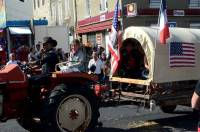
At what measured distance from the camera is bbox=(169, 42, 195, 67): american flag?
10016 mm

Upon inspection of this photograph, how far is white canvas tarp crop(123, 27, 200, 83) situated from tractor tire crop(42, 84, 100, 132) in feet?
5.20

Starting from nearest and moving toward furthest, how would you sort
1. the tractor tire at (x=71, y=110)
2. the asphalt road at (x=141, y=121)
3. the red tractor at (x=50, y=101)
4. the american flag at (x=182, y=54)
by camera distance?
the red tractor at (x=50, y=101) < the tractor tire at (x=71, y=110) < the asphalt road at (x=141, y=121) < the american flag at (x=182, y=54)

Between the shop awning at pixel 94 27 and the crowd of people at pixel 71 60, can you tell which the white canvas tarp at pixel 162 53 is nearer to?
the crowd of people at pixel 71 60

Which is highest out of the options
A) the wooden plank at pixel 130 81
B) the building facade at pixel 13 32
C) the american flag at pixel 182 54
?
the building facade at pixel 13 32

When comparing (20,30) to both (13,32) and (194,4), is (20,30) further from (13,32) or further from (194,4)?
(194,4)

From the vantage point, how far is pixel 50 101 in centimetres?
841

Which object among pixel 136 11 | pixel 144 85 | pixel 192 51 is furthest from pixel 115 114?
pixel 136 11

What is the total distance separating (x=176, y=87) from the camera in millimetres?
10055

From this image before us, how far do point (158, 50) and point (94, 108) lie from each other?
6.29ft

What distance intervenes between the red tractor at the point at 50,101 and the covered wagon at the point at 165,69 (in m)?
1.31

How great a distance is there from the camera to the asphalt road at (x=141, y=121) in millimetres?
9648

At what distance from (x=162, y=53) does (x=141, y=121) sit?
1578mm

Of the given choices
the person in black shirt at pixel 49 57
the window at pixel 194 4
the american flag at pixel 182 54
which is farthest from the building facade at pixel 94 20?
the person in black shirt at pixel 49 57

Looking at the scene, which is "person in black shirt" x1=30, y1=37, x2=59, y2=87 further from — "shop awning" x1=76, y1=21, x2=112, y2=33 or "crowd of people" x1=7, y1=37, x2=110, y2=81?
"shop awning" x1=76, y1=21, x2=112, y2=33
